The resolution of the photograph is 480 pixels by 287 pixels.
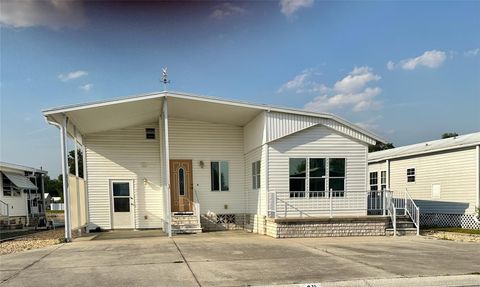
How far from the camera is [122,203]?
15109 mm

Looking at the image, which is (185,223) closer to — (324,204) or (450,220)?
(324,204)

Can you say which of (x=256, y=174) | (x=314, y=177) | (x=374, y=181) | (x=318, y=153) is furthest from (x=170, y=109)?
(x=374, y=181)

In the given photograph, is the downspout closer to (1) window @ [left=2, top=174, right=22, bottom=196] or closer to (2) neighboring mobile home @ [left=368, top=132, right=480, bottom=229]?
(1) window @ [left=2, top=174, right=22, bottom=196]

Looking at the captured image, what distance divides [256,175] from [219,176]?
1927mm

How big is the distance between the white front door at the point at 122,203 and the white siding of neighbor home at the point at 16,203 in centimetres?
865

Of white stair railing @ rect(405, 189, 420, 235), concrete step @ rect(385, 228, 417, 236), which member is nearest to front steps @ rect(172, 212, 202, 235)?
concrete step @ rect(385, 228, 417, 236)

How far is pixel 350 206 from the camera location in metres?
13.1

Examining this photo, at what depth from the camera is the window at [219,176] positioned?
50.5ft

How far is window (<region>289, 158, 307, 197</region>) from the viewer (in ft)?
42.7

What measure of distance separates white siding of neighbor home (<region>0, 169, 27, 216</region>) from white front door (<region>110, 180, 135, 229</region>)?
8645mm

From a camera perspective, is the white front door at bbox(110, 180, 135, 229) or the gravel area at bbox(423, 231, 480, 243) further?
the white front door at bbox(110, 180, 135, 229)

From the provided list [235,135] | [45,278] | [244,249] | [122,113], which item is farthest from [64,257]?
[235,135]

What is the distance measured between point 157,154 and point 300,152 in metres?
6.10

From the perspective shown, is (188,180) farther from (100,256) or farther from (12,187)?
(12,187)
